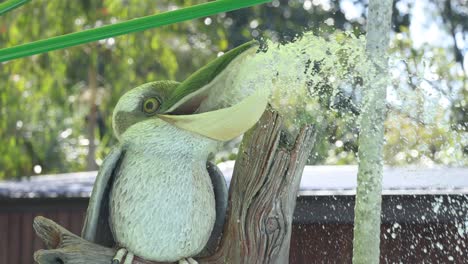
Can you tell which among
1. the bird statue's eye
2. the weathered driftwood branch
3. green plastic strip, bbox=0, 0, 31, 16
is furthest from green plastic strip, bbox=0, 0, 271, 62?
the weathered driftwood branch

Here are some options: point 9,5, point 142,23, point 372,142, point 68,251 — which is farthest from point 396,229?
point 9,5

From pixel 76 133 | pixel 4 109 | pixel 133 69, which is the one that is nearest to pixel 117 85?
pixel 133 69

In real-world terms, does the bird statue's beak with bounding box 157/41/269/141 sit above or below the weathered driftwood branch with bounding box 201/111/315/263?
above

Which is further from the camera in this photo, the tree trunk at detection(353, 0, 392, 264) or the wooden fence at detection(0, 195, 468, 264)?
the wooden fence at detection(0, 195, 468, 264)

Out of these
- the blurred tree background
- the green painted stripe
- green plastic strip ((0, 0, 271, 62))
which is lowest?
the blurred tree background

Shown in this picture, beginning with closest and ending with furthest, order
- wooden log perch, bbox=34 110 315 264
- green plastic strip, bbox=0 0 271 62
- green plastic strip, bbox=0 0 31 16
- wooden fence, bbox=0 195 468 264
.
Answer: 1. green plastic strip, bbox=0 0 271 62
2. green plastic strip, bbox=0 0 31 16
3. wooden log perch, bbox=34 110 315 264
4. wooden fence, bbox=0 195 468 264

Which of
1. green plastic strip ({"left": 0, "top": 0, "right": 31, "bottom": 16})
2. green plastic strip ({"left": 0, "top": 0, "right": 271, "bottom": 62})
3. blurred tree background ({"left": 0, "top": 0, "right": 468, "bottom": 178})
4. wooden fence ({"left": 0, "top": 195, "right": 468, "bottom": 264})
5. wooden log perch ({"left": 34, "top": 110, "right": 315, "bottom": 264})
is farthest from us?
blurred tree background ({"left": 0, "top": 0, "right": 468, "bottom": 178})

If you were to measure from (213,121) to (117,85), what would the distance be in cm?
757

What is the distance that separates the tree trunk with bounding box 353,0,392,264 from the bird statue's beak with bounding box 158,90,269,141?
46 cm

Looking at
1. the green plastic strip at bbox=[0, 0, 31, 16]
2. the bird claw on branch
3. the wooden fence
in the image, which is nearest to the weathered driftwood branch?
the bird claw on branch

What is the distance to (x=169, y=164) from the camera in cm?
304

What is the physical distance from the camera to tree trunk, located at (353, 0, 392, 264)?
316 cm

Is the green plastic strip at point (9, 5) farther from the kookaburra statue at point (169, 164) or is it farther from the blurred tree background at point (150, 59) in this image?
the blurred tree background at point (150, 59)

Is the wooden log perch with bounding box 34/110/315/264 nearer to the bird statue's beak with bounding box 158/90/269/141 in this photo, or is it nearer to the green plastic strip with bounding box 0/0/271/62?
the bird statue's beak with bounding box 158/90/269/141
